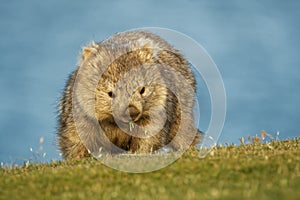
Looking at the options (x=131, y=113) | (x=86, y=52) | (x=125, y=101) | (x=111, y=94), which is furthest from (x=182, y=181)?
(x=86, y=52)

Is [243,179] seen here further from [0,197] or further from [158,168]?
[0,197]

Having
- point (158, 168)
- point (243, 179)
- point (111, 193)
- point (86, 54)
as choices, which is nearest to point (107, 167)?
point (158, 168)

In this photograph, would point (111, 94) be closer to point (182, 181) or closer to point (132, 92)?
point (132, 92)

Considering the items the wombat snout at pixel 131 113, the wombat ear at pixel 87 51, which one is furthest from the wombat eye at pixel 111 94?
the wombat ear at pixel 87 51

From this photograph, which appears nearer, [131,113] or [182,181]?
[182,181]

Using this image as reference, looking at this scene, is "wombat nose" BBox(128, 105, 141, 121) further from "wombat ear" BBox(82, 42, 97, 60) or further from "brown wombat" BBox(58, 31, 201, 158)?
"wombat ear" BBox(82, 42, 97, 60)
